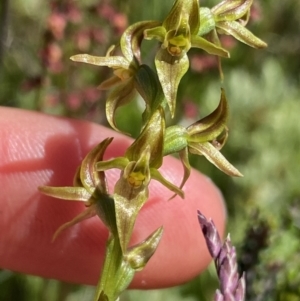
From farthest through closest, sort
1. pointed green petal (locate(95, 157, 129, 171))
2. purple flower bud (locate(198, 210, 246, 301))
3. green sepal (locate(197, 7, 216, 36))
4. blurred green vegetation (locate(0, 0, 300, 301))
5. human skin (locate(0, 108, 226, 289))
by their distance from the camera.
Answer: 1. blurred green vegetation (locate(0, 0, 300, 301))
2. human skin (locate(0, 108, 226, 289))
3. green sepal (locate(197, 7, 216, 36))
4. pointed green petal (locate(95, 157, 129, 171))
5. purple flower bud (locate(198, 210, 246, 301))

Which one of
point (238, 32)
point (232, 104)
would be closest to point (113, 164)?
point (238, 32)

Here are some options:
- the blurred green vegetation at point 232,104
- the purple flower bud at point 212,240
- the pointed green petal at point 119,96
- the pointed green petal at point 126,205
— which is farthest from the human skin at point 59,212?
the purple flower bud at point 212,240

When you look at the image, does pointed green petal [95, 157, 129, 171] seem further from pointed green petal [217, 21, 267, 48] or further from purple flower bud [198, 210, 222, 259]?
pointed green petal [217, 21, 267, 48]

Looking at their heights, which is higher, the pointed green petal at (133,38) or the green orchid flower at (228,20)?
the green orchid flower at (228,20)

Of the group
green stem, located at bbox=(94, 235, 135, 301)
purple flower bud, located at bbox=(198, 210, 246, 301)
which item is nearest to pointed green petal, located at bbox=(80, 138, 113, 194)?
green stem, located at bbox=(94, 235, 135, 301)

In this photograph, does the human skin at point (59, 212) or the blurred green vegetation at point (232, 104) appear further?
the blurred green vegetation at point (232, 104)

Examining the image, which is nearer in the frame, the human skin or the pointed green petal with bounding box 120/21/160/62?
the pointed green petal with bounding box 120/21/160/62

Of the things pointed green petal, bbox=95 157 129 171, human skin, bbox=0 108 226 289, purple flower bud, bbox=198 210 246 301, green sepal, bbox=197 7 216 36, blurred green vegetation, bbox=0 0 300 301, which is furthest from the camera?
blurred green vegetation, bbox=0 0 300 301

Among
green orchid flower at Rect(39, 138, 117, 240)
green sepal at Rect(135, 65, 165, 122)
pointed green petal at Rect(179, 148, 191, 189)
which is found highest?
green sepal at Rect(135, 65, 165, 122)

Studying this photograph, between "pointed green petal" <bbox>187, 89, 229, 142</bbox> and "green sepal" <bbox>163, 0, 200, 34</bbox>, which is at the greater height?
"green sepal" <bbox>163, 0, 200, 34</bbox>

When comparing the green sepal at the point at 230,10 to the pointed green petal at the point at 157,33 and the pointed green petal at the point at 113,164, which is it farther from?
the pointed green petal at the point at 113,164
